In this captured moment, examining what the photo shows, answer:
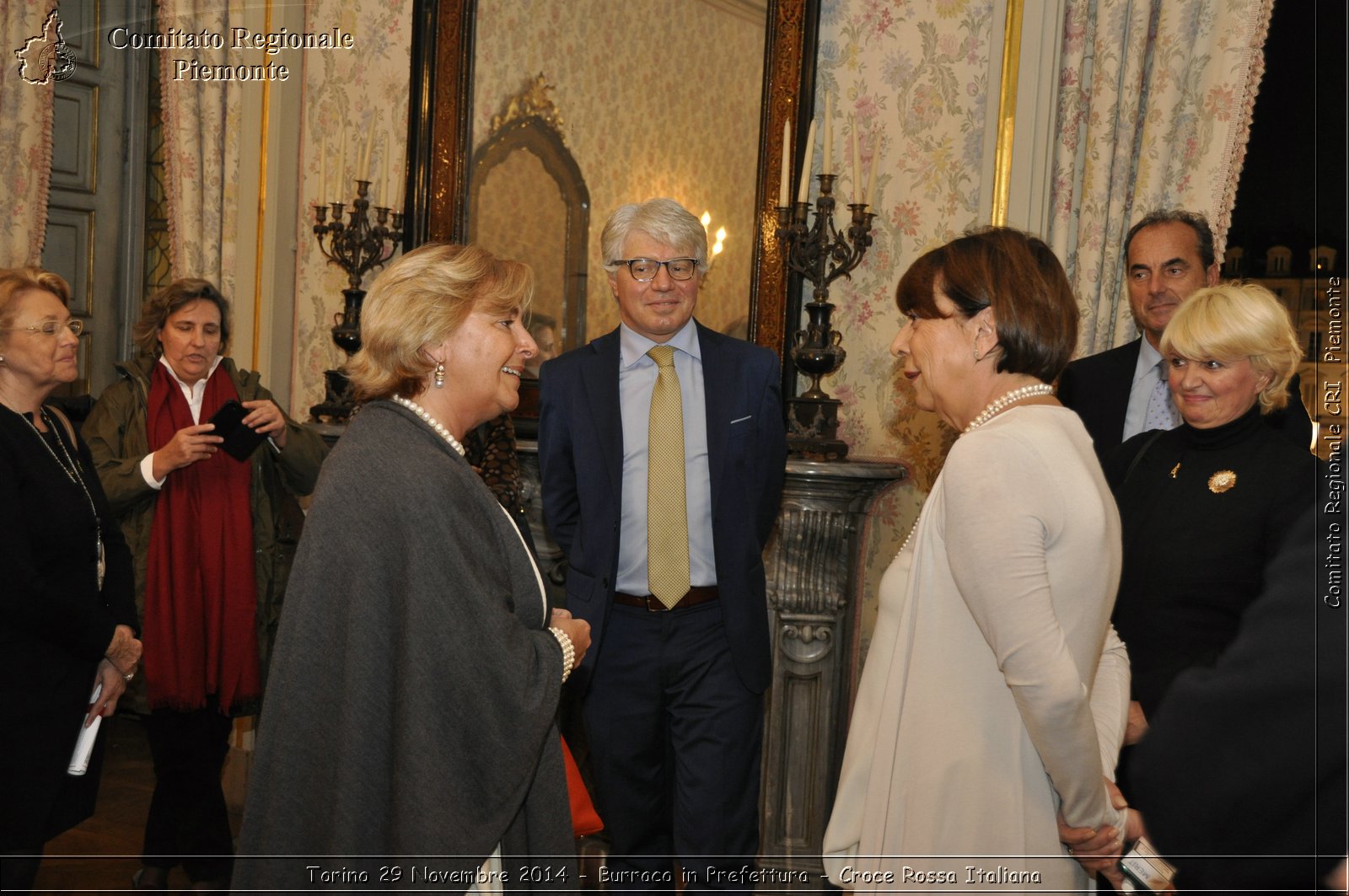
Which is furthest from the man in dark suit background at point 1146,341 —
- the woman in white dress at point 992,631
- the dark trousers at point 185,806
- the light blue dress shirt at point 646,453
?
the dark trousers at point 185,806

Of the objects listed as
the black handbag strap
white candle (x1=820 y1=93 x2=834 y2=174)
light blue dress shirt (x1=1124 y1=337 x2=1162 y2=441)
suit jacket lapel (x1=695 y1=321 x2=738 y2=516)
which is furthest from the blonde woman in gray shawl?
white candle (x1=820 y1=93 x2=834 y2=174)

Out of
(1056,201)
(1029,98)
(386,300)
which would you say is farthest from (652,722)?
(1029,98)

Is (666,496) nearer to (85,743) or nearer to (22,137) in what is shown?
(85,743)

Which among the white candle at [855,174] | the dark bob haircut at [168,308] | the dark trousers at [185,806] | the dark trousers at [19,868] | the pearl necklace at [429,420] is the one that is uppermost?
the white candle at [855,174]

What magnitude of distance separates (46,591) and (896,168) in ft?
8.47

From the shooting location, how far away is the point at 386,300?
1.90 metres

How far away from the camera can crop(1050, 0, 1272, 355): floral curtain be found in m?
2.88

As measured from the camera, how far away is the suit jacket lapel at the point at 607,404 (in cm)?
277

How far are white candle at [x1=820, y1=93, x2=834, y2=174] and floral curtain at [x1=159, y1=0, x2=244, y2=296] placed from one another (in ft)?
8.30

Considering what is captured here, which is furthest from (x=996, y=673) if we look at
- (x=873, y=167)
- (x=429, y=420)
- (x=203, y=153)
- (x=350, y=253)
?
(x=203, y=153)

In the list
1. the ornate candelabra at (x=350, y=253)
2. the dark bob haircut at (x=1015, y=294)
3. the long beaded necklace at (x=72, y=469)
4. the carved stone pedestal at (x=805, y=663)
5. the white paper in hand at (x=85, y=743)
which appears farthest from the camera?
the ornate candelabra at (x=350, y=253)

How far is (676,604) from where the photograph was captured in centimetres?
274

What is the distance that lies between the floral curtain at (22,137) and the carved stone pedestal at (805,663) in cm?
341

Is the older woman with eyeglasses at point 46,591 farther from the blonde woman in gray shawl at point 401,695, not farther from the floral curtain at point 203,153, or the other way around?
the floral curtain at point 203,153
